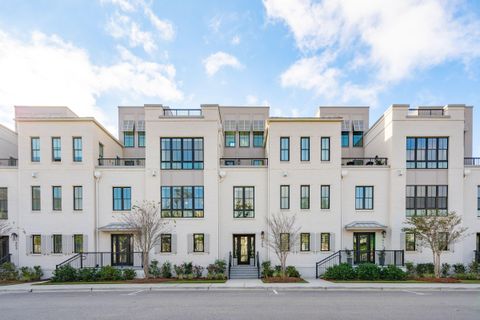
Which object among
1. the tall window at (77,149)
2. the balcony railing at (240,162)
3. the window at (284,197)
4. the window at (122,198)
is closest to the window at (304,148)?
the window at (284,197)

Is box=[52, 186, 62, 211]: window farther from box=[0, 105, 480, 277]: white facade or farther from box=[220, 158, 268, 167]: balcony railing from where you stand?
box=[220, 158, 268, 167]: balcony railing

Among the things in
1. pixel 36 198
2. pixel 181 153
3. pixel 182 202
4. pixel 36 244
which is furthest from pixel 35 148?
pixel 182 202

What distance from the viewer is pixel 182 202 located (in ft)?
57.1

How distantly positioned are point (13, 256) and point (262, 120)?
22563 mm

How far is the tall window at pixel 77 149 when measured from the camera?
1728 centimetres

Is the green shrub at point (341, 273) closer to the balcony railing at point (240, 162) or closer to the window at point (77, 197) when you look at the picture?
the balcony railing at point (240, 162)

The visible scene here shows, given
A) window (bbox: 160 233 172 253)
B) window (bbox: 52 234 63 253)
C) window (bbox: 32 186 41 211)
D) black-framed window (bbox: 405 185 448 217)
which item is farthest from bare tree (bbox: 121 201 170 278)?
black-framed window (bbox: 405 185 448 217)

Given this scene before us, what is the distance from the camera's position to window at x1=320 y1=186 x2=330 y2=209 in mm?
17438

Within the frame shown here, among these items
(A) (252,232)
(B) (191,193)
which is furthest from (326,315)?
(B) (191,193)

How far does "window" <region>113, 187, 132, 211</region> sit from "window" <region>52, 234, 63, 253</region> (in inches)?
163

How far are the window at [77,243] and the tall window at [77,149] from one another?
17.2 feet

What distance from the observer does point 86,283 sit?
1460 centimetres

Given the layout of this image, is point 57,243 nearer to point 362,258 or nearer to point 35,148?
point 35,148

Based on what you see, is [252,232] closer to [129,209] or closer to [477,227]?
[129,209]
